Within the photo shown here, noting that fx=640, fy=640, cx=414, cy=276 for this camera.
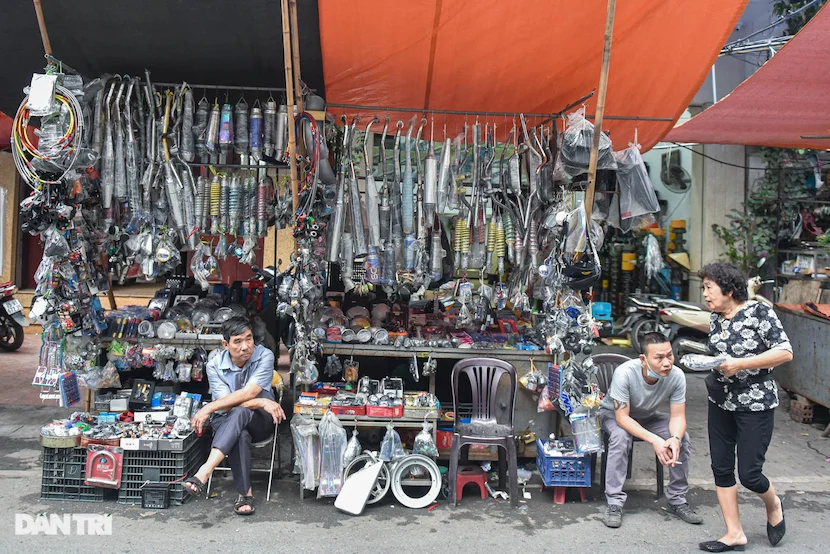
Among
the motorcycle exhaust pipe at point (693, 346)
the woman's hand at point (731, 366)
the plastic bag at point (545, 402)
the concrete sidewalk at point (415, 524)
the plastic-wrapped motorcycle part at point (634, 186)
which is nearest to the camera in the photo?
the woman's hand at point (731, 366)

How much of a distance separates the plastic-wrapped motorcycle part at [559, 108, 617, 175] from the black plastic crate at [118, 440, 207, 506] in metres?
3.10

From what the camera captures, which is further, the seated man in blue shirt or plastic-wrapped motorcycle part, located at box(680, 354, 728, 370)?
the seated man in blue shirt

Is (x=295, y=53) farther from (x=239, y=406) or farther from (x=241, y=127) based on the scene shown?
(x=239, y=406)

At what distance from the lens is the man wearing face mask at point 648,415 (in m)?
3.78

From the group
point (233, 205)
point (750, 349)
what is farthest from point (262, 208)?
point (750, 349)

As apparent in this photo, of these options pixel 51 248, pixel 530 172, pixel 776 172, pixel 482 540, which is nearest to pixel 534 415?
pixel 482 540

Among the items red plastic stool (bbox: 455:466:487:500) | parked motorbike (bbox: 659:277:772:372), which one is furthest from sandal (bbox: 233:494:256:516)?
Answer: parked motorbike (bbox: 659:277:772:372)

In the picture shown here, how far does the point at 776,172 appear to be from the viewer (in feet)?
27.5

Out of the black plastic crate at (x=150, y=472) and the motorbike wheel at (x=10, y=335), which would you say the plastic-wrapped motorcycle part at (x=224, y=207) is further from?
the motorbike wheel at (x=10, y=335)

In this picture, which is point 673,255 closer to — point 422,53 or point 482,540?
point 422,53

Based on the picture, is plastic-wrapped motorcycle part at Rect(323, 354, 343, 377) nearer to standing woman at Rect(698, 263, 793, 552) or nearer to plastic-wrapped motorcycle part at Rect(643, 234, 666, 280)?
standing woman at Rect(698, 263, 793, 552)

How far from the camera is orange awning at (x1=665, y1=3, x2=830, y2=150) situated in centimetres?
468

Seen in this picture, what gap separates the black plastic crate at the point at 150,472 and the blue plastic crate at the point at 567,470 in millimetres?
2277

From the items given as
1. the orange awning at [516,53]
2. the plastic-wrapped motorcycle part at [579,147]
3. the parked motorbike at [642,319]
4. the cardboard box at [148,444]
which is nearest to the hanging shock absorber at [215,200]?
the orange awning at [516,53]
